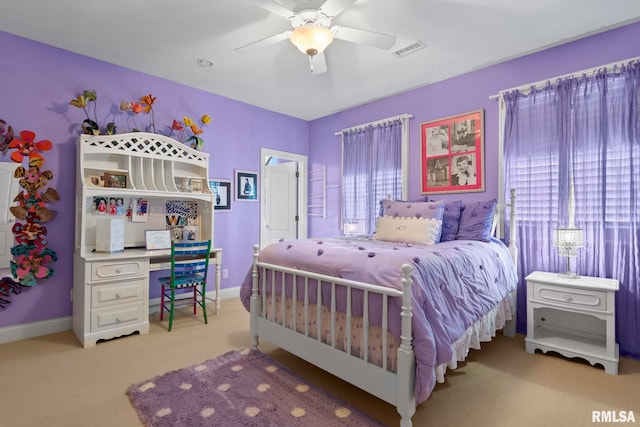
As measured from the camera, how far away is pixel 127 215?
3387 mm

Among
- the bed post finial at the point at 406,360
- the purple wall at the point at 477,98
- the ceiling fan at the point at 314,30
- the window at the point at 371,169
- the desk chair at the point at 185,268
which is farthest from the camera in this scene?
the window at the point at 371,169

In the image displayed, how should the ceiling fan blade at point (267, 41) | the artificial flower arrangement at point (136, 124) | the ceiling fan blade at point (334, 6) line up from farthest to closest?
1. the artificial flower arrangement at point (136, 124)
2. the ceiling fan blade at point (267, 41)
3. the ceiling fan blade at point (334, 6)

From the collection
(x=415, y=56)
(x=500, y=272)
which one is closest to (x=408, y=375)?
(x=500, y=272)

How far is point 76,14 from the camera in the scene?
2.48 m

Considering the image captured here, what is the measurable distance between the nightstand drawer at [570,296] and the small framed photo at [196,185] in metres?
3.51

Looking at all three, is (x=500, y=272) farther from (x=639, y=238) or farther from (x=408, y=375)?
(x=408, y=375)

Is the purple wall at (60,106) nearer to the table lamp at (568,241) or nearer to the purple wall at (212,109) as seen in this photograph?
the purple wall at (212,109)

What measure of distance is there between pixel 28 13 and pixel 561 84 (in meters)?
4.44

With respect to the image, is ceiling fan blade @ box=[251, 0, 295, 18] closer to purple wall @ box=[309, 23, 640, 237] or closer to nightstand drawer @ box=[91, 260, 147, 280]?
purple wall @ box=[309, 23, 640, 237]

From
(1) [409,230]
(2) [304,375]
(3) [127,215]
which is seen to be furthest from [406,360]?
(3) [127,215]

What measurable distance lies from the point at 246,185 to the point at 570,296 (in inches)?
145

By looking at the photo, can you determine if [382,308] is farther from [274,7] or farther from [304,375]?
[274,7]

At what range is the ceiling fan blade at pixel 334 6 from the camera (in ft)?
6.44

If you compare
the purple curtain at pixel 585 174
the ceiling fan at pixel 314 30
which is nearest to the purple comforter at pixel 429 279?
the purple curtain at pixel 585 174
